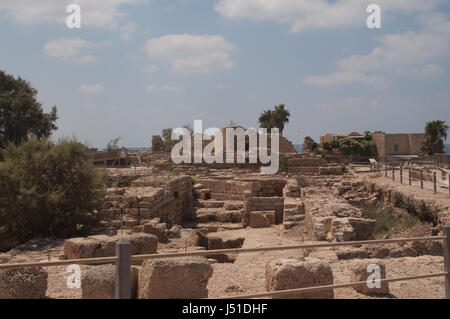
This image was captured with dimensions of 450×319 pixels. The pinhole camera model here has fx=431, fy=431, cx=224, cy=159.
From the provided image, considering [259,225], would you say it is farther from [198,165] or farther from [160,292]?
[198,165]

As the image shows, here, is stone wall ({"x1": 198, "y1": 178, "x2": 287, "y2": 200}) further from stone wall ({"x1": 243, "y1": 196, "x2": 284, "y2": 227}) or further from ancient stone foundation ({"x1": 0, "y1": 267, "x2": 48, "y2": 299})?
ancient stone foundation ({"x1": 0, "y1": 267, "x2": 48, "y2": 299})

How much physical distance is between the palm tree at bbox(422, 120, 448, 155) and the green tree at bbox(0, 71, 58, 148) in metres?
35.4

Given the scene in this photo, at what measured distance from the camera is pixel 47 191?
9.90 m

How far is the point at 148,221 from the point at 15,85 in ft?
90.6

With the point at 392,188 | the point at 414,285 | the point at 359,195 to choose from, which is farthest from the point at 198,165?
the point at 414,285

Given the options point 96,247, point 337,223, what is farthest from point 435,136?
point 96,247

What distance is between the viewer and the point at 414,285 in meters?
6.07

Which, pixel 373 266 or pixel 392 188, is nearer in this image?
pixel 373 266

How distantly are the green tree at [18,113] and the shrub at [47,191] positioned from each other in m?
22.9

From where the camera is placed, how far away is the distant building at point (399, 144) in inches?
1815

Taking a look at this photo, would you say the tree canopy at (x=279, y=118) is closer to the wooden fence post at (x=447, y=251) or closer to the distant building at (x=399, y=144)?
the distant building at (x=399, y=144)

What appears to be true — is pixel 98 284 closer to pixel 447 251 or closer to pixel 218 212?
pixel 447 251

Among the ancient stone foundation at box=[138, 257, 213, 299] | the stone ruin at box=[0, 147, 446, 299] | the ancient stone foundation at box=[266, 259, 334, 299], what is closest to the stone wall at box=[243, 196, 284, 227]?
the stone ruin at box=[0, 147, 446, 299]

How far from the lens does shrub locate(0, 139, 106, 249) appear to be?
9.59 meters
